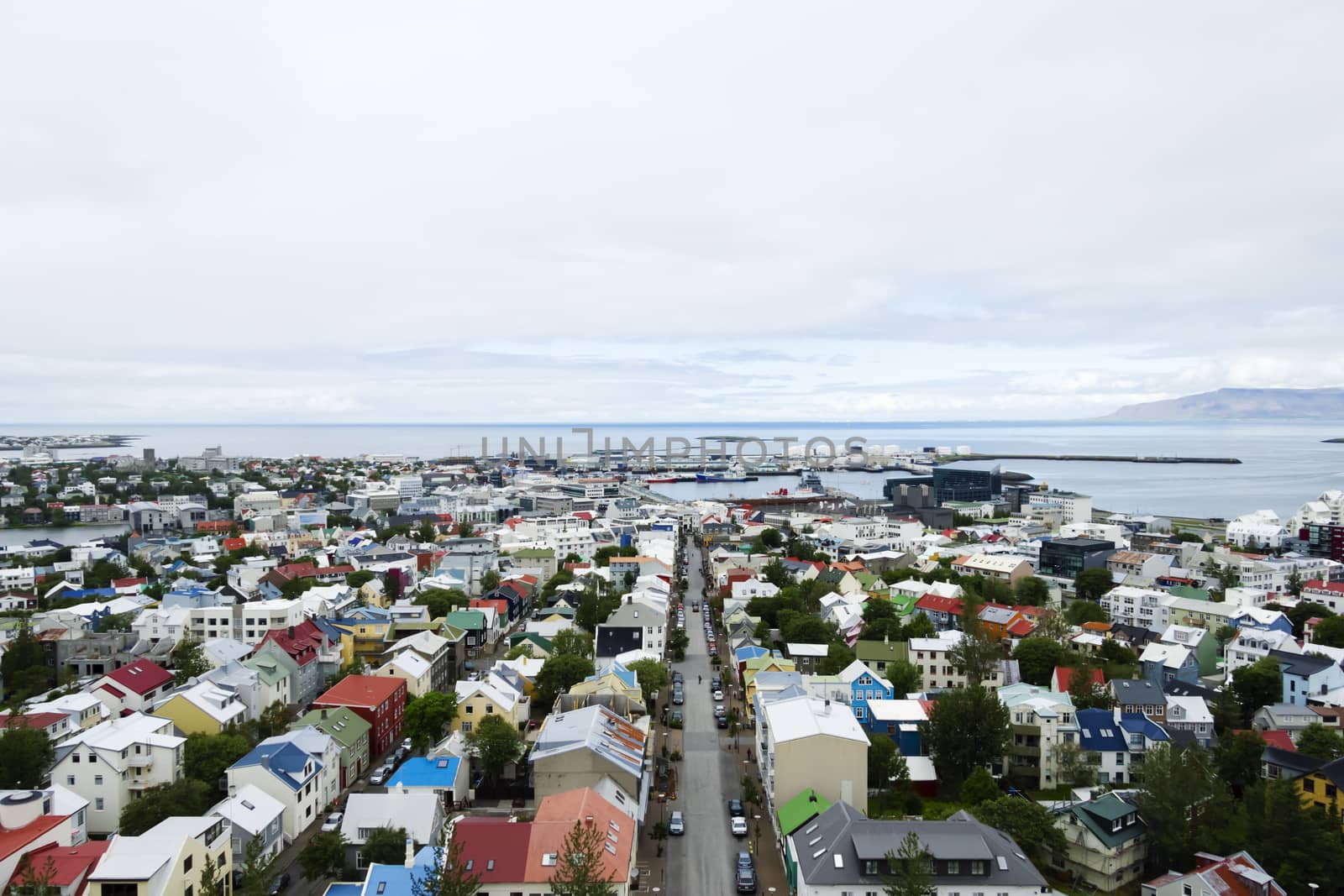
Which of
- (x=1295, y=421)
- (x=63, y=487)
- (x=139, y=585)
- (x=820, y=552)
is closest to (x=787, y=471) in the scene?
(x=820, y=552)

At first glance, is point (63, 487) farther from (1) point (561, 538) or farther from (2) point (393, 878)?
(2) point (393, 878)

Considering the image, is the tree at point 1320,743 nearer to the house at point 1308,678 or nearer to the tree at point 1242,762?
the tree at point 1242,762

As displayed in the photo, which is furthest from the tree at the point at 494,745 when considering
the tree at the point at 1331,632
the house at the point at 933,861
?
the tree at the point at 1331,632

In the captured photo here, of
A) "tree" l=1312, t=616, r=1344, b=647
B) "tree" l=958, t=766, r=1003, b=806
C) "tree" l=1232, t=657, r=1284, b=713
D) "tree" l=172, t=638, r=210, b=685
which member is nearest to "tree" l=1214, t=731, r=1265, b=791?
"tree" l=958, t=766, r=1003, b=806

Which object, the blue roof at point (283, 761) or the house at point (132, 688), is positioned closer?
the blue roof at point (283, 761)

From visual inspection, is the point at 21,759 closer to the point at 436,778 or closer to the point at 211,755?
the point at 211,755
